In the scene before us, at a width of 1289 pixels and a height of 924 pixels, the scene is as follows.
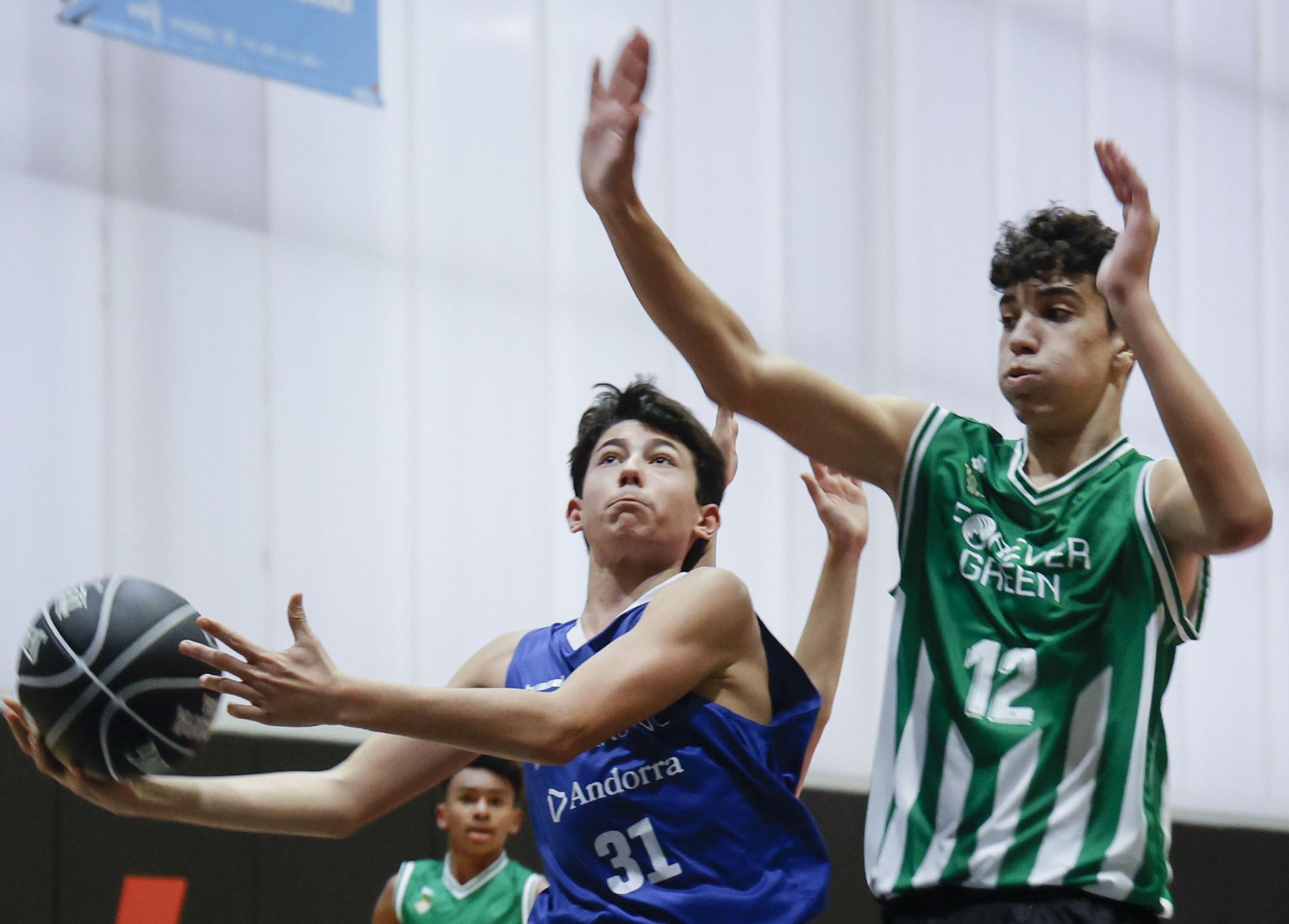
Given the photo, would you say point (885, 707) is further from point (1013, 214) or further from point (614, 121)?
point (1013, 214)

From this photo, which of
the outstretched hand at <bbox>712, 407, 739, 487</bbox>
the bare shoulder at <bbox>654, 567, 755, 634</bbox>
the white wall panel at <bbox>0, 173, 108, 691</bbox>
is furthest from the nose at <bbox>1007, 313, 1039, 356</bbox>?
the white wall panel at <bbox>0, 173, 108, 691</bbox>

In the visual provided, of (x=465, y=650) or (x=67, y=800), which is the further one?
(x=465, y=650)

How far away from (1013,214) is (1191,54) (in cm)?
158

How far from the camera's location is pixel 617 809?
8.06 feet

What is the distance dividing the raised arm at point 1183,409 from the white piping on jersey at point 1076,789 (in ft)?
0.86

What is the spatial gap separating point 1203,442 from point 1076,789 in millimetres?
507

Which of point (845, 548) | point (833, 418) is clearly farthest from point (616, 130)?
point (845, 548)

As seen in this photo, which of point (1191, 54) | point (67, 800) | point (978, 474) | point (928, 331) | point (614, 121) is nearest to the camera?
point (614, 121)

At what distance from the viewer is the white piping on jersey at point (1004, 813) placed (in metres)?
2.15

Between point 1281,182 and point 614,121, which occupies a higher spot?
point 1281,182

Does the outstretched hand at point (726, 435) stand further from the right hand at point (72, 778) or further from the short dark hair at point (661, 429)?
the right hand at point (72, 778)

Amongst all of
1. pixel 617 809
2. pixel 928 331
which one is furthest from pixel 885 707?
pixel 928 331

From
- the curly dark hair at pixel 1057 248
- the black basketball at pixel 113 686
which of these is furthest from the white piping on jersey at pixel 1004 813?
the black basketball at pixel 113 686

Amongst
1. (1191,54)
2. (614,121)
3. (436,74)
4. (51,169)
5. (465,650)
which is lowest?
(465,650)
